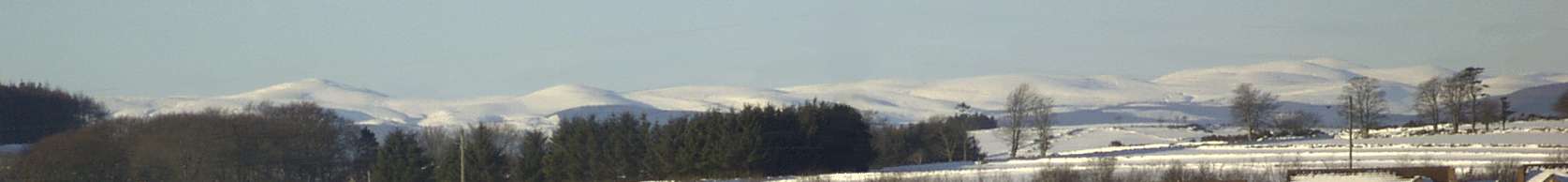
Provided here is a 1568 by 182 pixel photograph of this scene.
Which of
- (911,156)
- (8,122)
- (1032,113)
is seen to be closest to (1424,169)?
(911,156)

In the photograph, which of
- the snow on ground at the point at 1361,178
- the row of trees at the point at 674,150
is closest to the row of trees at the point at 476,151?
the row of trees at the point at 674,150

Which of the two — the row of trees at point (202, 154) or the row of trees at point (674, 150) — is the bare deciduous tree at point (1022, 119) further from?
the row of trees at point (202, 154)

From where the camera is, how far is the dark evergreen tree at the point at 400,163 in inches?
2653

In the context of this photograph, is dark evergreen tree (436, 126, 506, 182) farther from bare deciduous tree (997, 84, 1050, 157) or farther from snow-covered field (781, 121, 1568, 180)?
bare deciduous tree (997, 84, 1050, 157)

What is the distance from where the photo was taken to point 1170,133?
323 feet

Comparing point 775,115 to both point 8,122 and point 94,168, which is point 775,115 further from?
point 8,122

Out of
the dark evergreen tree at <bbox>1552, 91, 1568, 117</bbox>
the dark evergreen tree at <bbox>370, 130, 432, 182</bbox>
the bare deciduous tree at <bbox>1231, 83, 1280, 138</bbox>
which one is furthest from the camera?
the bare deciduous tree at <bbox>1231, 83, 1280, 138</bbox>

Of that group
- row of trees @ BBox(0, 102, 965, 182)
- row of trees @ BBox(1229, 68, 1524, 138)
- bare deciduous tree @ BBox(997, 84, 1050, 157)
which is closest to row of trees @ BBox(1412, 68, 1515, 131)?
row of trees @ BBox(1229, 68, 1524, 138)

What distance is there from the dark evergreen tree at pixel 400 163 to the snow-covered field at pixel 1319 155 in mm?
14742

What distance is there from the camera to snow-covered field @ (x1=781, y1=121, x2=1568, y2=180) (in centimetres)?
Result: 5088

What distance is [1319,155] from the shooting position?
56.8 meters

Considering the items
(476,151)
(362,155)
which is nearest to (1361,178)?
(476,151)

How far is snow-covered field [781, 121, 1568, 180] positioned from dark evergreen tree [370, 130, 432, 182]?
1474 centimetres

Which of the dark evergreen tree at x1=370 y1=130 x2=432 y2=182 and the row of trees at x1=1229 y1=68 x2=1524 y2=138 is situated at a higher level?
the row of trees at x1=1229 y1=68 x2=1524 y2=138
